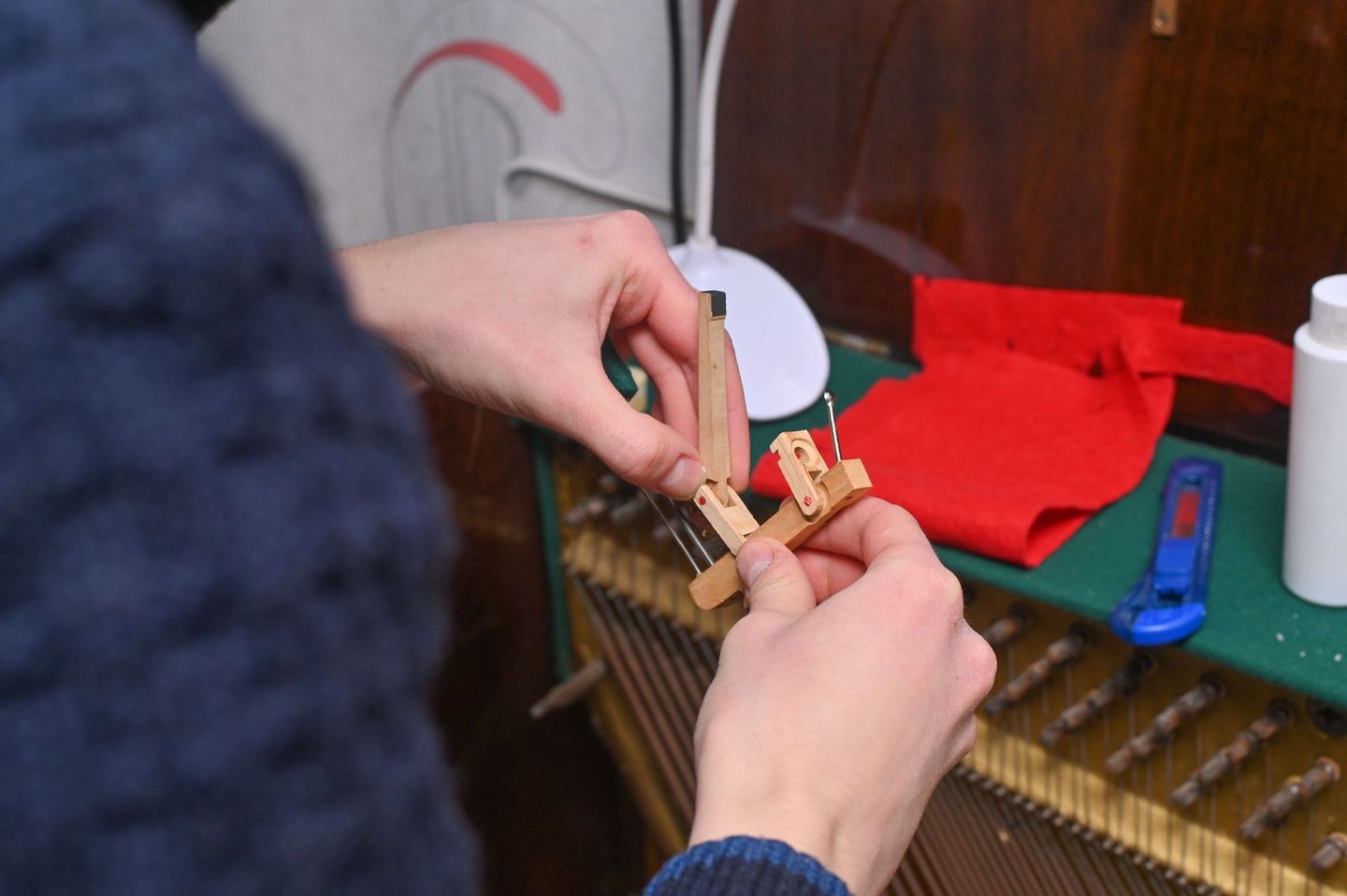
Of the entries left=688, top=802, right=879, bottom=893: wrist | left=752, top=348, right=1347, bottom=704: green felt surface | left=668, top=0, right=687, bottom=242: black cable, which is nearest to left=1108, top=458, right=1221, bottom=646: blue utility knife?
left=752, top=348, right=1347, bottom=704: green felt surface

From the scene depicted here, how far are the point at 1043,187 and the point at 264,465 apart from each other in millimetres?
810

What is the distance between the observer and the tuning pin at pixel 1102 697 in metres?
0.81

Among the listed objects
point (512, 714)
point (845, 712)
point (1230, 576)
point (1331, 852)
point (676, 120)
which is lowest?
point (512, 714)

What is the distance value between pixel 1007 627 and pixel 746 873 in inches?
20.2

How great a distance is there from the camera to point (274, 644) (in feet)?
0.73

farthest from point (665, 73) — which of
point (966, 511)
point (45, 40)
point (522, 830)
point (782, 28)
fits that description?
→ point (45, 40)

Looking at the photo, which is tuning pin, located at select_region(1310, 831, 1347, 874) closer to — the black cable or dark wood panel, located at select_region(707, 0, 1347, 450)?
dark wood panel, located at select_region(707, 0, 1347, 450)

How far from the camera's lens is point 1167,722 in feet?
2.60

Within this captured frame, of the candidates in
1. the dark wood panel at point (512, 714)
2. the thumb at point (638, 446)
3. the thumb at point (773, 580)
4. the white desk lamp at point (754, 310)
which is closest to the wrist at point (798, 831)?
the thumb at point (773, 580)

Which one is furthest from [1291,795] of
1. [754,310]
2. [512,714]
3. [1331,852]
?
[512,714]

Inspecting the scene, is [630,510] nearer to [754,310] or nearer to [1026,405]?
[754,310]

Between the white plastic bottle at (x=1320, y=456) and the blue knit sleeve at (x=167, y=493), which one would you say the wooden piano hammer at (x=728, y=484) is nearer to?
the white plastic bottle at (x=1320, y=456)

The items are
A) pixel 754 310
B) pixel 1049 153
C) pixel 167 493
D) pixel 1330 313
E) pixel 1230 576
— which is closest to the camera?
pixel 167 493

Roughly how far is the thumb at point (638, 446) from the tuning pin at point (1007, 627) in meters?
0.28
